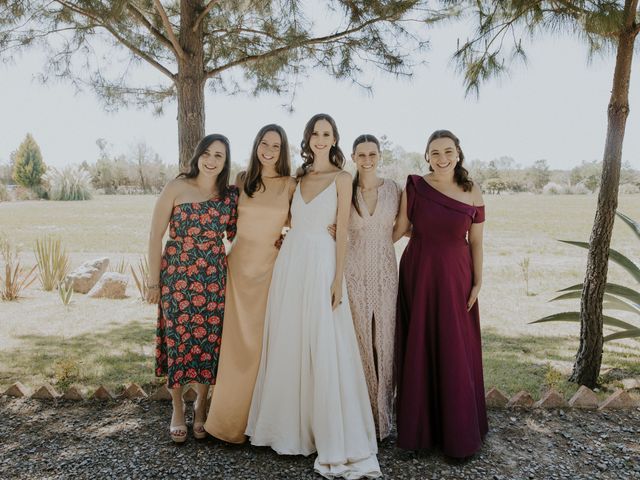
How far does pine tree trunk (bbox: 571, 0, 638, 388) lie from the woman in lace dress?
1.95 meters

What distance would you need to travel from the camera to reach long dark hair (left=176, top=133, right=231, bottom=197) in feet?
10.9

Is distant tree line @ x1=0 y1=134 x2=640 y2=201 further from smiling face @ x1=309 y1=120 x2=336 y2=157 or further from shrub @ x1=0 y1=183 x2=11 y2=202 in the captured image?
smiling face @ x1=309 y1=120 x2=336 y2=157

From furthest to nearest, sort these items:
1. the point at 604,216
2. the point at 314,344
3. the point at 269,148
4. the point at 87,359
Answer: the point at 87,359, the point at 604,216, the point at 269,148, the point at 314,344

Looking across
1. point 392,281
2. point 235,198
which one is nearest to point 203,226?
point 235,198

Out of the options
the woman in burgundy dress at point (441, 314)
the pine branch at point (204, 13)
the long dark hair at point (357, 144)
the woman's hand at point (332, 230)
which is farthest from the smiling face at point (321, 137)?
the pine branch at point (204, 13)

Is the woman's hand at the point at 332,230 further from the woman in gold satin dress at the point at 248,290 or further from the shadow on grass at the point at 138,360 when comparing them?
the shadow on grass at the point at 138,360

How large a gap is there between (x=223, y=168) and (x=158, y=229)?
0.61 metres

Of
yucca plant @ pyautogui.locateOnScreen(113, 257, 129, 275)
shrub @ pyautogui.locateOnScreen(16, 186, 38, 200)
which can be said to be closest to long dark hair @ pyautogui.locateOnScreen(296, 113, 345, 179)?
yucca plant @ pyautogui.locateOnScreen(113, 257, 129, 275)

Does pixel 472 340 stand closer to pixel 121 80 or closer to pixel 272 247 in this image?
pixel 272 247

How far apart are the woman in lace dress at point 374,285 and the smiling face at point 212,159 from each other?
2.97 ft

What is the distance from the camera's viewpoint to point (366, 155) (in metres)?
3.22

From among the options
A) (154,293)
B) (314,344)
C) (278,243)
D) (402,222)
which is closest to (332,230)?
(278,243)

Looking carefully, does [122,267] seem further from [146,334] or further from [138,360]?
[138,360]

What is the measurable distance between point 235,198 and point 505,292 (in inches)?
271
